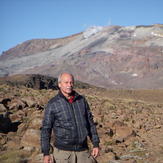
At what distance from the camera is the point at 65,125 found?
2.82m

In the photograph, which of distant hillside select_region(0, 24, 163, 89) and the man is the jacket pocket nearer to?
the man

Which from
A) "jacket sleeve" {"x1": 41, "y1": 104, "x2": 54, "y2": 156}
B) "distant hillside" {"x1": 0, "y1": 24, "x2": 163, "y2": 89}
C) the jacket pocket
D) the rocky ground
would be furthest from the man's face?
"distant hillside" {"x1": 0, "y1": 24, "x2": 163, "y2": 89}

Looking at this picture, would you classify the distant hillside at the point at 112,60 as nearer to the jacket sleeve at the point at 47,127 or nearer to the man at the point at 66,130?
the man at the point at 66,130

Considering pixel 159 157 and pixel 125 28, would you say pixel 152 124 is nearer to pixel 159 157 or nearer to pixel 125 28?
pixel 159 157

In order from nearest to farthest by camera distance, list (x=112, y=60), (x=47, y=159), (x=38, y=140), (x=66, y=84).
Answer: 1. (x=47, y=159)
2. (x=66, y=84)
3. (x=38, y=140)
4. (x=112, y=60)

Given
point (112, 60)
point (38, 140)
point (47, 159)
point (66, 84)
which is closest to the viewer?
point (47, 159)

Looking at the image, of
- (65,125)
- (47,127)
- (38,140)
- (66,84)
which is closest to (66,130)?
(65,125)

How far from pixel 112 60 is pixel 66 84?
82.8 meters

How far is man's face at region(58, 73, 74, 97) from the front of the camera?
9.64 feet

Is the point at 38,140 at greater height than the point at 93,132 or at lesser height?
lesser

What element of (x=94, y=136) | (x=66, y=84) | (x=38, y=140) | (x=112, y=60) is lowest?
(x=38, y=140)

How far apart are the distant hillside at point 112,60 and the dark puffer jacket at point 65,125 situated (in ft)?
200

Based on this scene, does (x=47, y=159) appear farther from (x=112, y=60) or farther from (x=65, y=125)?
(x=112, y=60)

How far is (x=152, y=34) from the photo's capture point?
9831 cm
